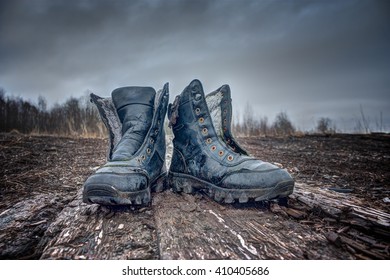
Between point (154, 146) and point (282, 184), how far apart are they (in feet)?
2.05

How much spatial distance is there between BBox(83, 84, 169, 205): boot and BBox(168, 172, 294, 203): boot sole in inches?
5.0

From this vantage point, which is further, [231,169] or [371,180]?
[371,180]

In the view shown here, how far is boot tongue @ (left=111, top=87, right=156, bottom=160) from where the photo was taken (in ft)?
3.48

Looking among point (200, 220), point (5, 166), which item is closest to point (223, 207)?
point (200, 220)

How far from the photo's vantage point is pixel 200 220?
72cm

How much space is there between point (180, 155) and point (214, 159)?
0.21m

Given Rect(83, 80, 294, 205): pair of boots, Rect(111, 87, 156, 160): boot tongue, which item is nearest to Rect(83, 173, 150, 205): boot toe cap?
Rect(83, 80, 294, 205): pair of boots

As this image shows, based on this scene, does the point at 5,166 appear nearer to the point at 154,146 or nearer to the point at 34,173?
the point at 34,173

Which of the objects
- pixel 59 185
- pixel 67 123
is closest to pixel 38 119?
pixel 67 123

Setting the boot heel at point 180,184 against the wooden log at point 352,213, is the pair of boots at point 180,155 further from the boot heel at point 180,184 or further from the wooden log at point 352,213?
the wooden log at point 352,213

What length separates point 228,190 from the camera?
0.86m

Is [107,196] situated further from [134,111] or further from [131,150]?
[134,111]

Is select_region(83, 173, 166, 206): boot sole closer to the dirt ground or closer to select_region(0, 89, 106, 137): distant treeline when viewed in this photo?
the dirt ground
